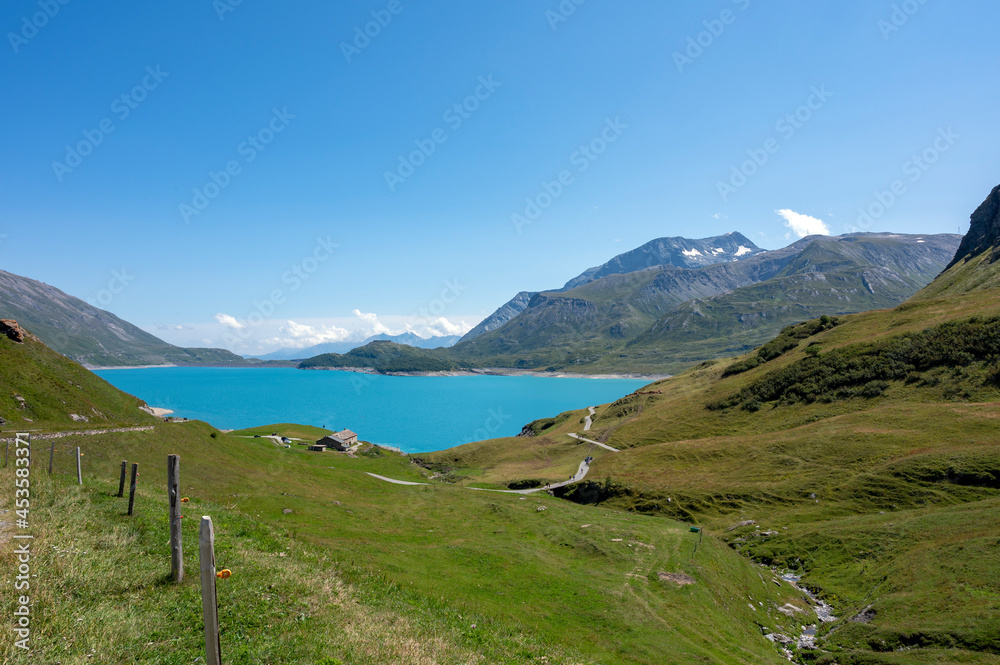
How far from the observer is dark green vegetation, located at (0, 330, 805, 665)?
12188mm

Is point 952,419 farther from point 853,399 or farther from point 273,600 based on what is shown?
point 273,600

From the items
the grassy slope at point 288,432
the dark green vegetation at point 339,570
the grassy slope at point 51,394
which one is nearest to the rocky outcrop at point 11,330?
the grassy slope at point 51,394

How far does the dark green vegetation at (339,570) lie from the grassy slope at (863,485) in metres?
8.36

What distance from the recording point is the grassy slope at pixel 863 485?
32.5 m

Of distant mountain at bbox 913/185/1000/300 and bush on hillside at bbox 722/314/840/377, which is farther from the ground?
distant mountain at bbox 913/185/1000/300

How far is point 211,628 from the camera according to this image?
7395mm

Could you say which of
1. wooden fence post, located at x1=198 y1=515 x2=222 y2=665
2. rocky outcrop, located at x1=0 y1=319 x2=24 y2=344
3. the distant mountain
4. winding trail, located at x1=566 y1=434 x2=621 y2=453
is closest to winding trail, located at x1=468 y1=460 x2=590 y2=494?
winding trail, located at x1=566 y1=434 x2=621 y2=453

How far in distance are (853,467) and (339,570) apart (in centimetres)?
7086

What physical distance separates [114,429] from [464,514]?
39558mm

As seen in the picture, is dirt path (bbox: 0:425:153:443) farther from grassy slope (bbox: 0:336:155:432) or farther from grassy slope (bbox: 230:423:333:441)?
grassy slope (bbox: 230:423:333:441)

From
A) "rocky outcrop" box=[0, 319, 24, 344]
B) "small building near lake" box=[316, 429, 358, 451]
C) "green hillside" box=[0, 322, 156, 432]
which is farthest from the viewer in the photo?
"small building near lake" box=[316, 429, 358, 451]

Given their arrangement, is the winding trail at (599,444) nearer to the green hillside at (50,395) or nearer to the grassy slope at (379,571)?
the grassy slope at (379,571)

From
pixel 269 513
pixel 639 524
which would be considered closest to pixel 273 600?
pixel 269 513

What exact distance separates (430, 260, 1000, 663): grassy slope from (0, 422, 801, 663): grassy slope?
7982mm
